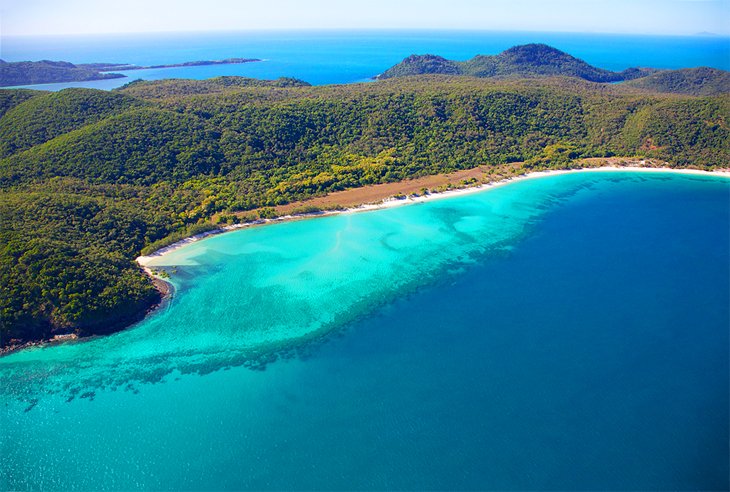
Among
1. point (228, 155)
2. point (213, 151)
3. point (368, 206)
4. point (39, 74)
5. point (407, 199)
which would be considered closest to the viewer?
point (368, 206)

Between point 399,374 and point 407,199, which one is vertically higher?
point 407,199

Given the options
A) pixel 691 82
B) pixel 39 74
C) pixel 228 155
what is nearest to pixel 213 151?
pixel 228 155

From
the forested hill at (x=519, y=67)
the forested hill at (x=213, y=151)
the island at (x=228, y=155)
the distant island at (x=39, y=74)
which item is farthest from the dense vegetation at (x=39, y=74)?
the forested hill at (x=519, y=67)

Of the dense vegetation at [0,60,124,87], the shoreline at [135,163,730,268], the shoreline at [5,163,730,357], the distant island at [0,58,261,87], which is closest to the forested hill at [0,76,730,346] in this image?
the shoreline at [5,163,730,357]

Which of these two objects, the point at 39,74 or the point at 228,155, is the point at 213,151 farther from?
the point at 39,74

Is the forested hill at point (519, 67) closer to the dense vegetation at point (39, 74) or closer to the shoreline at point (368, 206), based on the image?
the shoreline at point (368, 206)

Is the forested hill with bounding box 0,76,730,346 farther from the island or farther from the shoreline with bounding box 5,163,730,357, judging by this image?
the shoreline with bounding box 5,163,730,357

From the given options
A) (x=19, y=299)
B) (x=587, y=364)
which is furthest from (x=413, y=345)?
(x=19, y=299)
